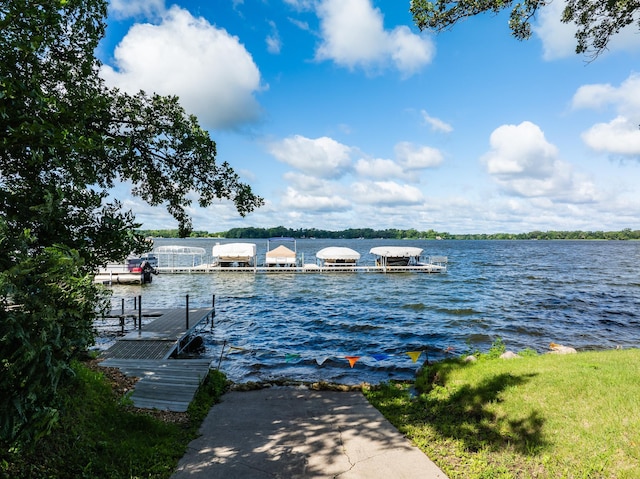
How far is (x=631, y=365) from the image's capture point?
785 centimetres

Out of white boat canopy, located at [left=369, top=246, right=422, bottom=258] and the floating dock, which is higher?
white boat canopy, located at [left=369, top=246, right=422, bottom=258]

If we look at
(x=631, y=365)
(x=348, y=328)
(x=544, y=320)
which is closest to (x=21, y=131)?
(x=631, y=365)

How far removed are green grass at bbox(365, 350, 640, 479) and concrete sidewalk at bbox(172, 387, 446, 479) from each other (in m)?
0.53

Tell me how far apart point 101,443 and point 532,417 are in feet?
23.5

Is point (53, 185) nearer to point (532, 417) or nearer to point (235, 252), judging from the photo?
point (532, 417)

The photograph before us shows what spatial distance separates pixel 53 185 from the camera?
4.68 m

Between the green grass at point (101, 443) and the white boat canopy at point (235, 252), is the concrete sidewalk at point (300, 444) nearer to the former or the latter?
the green grass at point (101, 443)

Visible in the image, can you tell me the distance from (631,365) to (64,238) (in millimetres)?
10604

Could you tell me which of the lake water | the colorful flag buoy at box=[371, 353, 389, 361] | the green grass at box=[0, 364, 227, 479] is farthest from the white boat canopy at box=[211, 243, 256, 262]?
the green grass at box=[0, 364, 227, 479]

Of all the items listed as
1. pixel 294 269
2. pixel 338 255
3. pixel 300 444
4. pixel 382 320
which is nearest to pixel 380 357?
pixel 300 444

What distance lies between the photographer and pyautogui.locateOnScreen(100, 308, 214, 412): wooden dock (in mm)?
8578

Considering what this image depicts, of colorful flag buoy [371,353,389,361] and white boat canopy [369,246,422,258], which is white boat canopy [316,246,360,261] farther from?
colorful flag buoy [371,353,389,361]

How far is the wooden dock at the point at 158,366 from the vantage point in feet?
28.1

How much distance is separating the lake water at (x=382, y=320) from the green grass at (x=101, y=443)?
237 inches
